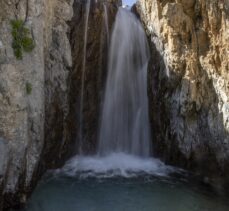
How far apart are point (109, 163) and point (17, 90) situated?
6391 millimetres

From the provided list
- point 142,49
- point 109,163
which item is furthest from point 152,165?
point 142,49

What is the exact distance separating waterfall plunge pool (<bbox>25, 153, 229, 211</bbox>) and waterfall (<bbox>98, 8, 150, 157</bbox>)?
5.55 ft

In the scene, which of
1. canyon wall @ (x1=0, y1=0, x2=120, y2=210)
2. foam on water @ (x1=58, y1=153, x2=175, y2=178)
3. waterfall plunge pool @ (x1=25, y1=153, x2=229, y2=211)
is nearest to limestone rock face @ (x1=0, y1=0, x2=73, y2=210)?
canyon wall @ (x1=0, y1=0, x2=120, y2=210)

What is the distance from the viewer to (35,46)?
1026cm

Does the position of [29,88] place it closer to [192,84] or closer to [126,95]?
[192,84]

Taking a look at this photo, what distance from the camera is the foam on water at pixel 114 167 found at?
12914mm

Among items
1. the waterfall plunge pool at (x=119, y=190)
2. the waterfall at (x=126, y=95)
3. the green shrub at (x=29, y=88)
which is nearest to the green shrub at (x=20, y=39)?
the green shrub at (x=29, y=88)

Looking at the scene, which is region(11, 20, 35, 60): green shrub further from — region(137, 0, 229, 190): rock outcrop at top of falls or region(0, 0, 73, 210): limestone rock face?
region(137, 0, 229, 190): rock outcrop at top of falls

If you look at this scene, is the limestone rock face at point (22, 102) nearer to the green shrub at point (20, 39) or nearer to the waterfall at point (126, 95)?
the green shrub at point (20, 39)

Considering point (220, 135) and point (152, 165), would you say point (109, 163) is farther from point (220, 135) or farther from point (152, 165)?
point (220, 135)

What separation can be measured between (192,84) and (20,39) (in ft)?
22.0

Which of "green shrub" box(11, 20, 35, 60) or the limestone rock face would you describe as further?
"green shrub" box(11, 20, 35, 60)

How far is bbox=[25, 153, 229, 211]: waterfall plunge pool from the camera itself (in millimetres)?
9859

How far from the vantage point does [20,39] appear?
382 inches
